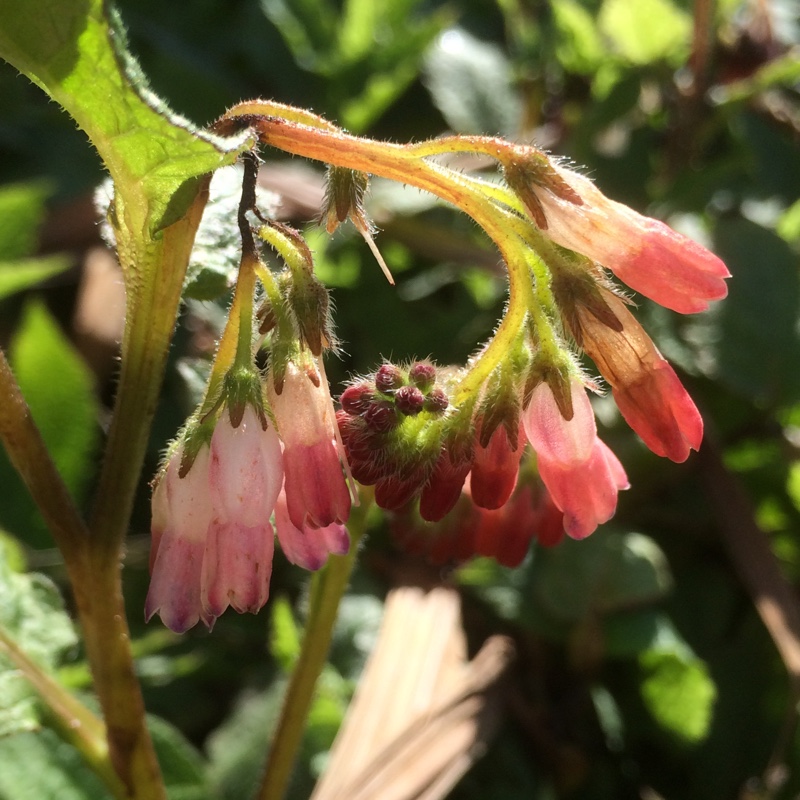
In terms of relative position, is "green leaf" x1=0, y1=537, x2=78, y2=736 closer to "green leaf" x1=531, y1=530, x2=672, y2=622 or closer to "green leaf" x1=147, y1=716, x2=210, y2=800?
"green leaf" x1=147, y1=716, x2=210, y2=800

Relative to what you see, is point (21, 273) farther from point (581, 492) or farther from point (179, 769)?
point (581, 492)

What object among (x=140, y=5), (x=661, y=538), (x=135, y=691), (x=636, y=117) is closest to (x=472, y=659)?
(x=661, y=538)

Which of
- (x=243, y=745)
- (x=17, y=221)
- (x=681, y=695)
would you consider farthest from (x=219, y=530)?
(x=17, y=221)

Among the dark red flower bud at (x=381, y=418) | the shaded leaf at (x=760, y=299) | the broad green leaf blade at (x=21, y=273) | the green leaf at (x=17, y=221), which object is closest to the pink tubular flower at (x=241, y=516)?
the dark red flower bud at (x=381, y=418)

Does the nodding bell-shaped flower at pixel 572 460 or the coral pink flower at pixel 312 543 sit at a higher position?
the nodding bell-shaped flower at pixel 572 460

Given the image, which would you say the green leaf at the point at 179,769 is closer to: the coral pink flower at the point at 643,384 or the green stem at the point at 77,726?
the green stem at the point at 77,726

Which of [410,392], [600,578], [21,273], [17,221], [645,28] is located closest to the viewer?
[410,392]

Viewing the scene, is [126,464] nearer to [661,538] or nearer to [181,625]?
[181,625]
